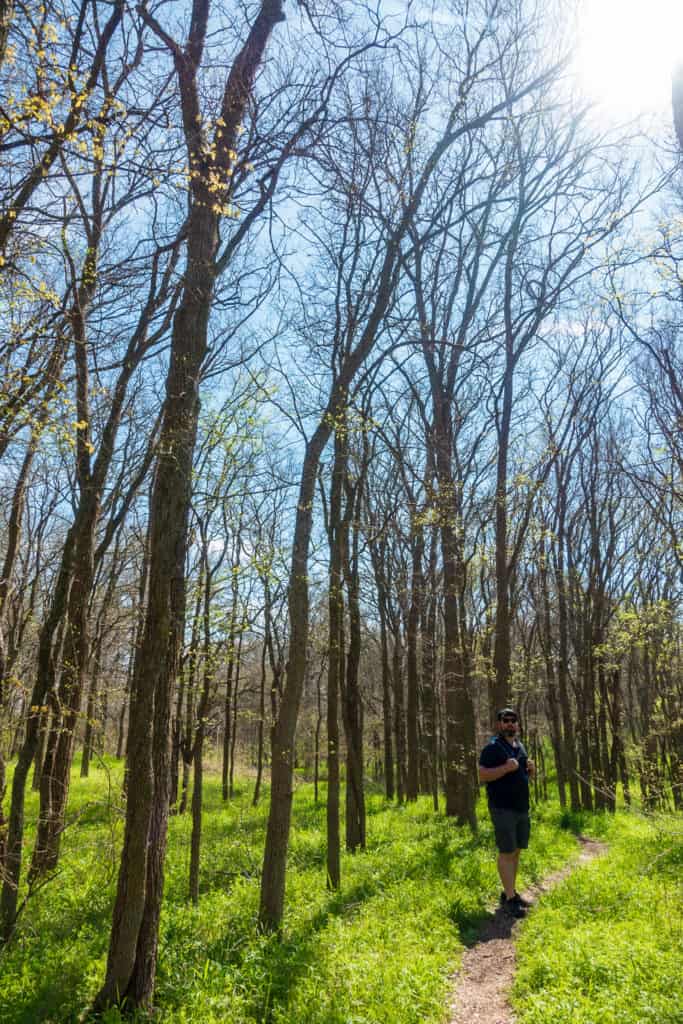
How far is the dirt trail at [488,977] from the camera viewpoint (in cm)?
452

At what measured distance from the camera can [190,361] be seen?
554cm

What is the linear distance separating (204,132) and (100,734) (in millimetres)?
5694

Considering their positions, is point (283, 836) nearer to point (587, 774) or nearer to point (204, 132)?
point (204, 132)

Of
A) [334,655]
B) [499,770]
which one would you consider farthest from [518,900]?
[334,655]

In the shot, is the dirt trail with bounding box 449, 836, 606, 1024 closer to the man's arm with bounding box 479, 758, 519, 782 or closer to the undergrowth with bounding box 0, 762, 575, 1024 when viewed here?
the undergrowth with bounding box 0, 762, 575, 1024

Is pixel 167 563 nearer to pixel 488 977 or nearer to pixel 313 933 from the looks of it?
pixel 313 933

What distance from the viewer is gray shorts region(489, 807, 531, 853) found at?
6551 mm

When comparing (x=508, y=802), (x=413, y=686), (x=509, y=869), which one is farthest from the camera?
(x=413, y=686)

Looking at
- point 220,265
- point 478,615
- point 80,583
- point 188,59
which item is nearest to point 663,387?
point 478,615

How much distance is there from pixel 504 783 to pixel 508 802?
186 mm

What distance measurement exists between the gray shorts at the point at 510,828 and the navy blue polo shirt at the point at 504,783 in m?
0.05

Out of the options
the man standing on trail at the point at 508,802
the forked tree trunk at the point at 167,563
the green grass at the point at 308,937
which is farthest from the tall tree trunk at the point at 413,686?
the forked tree trunk at the point at 167,563

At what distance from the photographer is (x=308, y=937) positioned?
623 centimetres

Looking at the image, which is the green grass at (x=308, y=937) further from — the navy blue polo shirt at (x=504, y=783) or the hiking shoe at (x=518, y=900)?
the navy blue polo shirt at (x=504, y=783)
